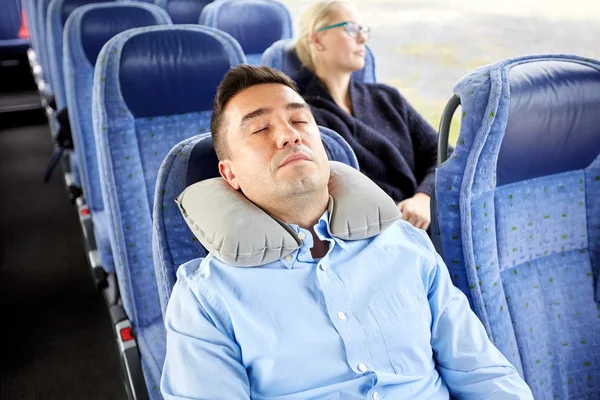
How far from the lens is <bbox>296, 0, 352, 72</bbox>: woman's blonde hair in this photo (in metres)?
2.66

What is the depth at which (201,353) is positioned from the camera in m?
1.14

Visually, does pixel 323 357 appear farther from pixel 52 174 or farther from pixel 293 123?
pixel 52 174

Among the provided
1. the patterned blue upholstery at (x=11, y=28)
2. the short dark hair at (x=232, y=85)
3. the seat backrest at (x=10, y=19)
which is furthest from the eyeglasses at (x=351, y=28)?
the seat backrest at (x=10, y=19)

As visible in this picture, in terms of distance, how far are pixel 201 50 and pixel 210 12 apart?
1.65 meters

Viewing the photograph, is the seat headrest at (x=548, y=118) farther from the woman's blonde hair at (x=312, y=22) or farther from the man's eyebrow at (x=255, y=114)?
the woman's blonde hair at (x=312, y=22)

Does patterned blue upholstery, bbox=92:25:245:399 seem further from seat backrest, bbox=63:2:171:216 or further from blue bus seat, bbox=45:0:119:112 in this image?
blue bus seat, bbox=45:0:119:112

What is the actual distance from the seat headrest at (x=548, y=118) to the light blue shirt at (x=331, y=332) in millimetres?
375

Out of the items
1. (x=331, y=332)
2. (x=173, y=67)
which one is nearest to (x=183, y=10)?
(x=173, y=67)

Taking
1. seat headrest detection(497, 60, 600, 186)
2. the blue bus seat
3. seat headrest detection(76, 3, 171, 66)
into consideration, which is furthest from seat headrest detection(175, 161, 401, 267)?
the blue bus seat

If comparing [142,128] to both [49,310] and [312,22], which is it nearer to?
[312,22]

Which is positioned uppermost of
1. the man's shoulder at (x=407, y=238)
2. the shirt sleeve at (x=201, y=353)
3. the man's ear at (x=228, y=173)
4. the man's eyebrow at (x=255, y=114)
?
the man's eyebrow at (x=255, y=114)

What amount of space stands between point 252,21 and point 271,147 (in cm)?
255

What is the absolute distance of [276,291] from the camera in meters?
1.22

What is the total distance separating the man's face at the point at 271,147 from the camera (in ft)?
4.33
